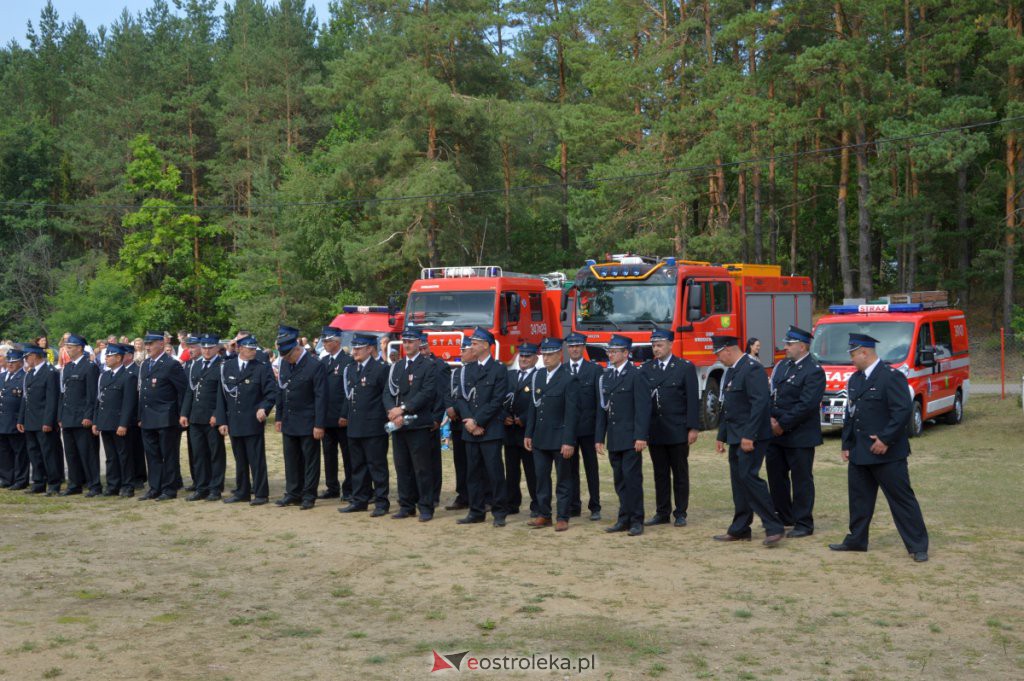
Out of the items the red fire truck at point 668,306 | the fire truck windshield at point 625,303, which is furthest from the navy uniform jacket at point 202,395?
the fire truck windshield at point 625,303

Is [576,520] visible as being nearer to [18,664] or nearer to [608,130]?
[18,664]

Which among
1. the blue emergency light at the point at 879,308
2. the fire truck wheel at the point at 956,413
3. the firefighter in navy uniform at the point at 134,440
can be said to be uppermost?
the blue emergency light at the point at 879,308

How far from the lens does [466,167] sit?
37.3 meters

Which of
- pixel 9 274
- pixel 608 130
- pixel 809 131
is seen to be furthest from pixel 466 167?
pixel 9 274

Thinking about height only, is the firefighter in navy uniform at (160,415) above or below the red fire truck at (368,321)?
below

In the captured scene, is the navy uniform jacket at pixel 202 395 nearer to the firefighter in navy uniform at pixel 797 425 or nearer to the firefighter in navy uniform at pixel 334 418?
the firefighter in navy uniform at pixel 334 418

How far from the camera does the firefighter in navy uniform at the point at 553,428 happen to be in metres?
9.94

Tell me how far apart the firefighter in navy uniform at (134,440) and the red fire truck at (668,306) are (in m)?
7.39

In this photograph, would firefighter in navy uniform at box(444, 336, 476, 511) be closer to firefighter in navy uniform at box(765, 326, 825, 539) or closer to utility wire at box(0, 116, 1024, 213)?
firefighter in navy uniform at box(765, 326, 825, 539)

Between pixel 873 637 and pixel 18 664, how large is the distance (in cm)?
506

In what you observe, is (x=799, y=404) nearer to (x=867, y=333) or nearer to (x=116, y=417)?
(x=116, y=417)

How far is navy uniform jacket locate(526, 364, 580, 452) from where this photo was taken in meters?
9.91

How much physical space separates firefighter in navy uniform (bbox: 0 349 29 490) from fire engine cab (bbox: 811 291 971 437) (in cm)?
1157

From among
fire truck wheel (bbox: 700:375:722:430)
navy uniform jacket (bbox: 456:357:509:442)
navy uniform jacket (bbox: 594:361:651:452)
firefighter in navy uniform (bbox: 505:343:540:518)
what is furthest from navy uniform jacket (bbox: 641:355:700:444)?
fire truck wheel (bbox: 700:375:722:430)
